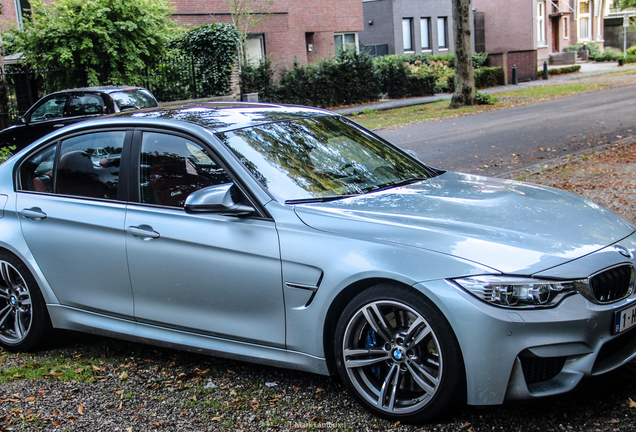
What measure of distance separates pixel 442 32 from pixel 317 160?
47.3 meters

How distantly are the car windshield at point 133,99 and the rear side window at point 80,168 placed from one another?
9012 millimetres

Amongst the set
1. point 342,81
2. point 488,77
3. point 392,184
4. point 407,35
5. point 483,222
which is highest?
point 407,35

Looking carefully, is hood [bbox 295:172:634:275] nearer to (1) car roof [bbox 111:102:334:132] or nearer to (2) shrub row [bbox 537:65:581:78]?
(1) car roof [bbox 111:102:334:132]

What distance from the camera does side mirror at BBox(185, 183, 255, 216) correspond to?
146 inches

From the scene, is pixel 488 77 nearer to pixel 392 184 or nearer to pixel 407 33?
pixel 407 33

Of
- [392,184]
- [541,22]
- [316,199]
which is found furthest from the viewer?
[541,22]

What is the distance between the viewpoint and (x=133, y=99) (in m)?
13.8

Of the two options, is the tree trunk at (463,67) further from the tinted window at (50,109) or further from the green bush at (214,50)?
the tinted window at (50,109)

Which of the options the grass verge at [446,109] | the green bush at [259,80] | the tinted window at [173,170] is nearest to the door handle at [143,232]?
the tinted window at [173,170]

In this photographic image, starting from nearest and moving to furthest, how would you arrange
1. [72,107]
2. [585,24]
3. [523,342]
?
[523,342] < [72,107] < [585,24]

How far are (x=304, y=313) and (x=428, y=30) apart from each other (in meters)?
46.6

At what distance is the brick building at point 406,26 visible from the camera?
44.5 metres

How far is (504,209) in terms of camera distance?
3793mm

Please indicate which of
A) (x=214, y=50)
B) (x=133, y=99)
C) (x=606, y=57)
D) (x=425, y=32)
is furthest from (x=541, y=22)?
(x=133, y=99)
